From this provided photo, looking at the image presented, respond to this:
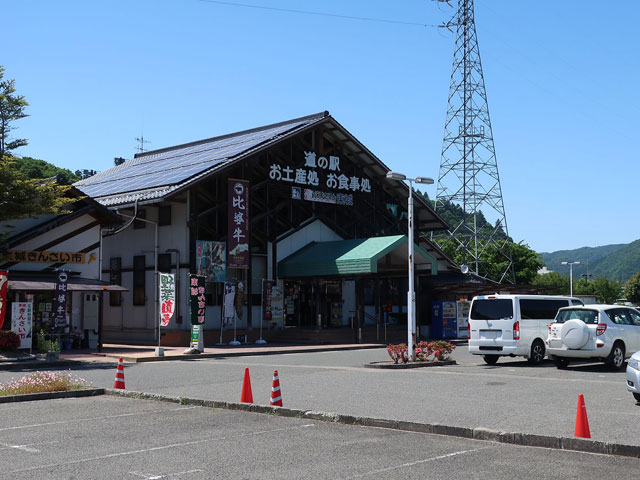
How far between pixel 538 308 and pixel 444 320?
59.5 feet

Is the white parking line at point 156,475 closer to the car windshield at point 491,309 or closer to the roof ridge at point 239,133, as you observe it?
the car windshield at point 491,309

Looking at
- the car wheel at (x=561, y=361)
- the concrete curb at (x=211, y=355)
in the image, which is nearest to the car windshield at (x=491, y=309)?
the car wheel at (x=561, y=361)

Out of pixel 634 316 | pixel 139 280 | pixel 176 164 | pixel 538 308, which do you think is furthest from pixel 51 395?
pixel 176 164

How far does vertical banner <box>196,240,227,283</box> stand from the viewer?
33.2m

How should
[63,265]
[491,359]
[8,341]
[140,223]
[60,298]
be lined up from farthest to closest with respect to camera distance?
[140,223]
[63,265]
[60,298]
[8,341]
[491,359]

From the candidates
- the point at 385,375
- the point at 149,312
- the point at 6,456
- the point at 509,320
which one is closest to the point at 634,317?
the point at 509,320

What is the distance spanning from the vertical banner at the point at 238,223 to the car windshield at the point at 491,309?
1451 cm

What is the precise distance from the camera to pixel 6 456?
8570mm

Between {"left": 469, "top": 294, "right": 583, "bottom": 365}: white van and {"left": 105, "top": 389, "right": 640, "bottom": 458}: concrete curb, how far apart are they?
11.2m

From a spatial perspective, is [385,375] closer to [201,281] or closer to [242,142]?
[201,281]

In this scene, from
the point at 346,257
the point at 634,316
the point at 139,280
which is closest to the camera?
the point at 634,316

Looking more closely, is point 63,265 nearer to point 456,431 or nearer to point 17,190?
point 17,190

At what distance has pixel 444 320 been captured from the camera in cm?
3994

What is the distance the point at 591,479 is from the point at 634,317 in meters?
14.8
